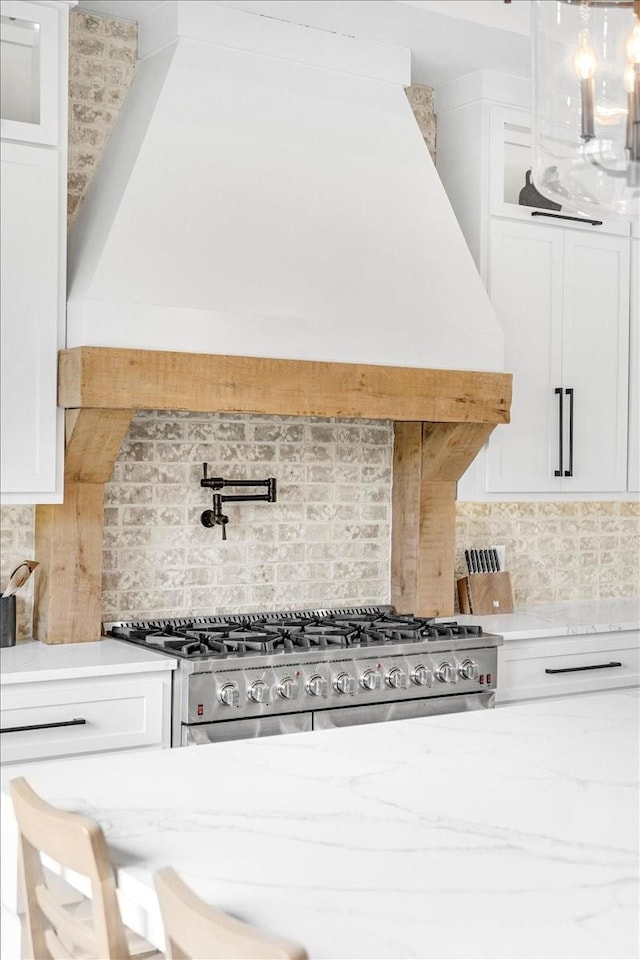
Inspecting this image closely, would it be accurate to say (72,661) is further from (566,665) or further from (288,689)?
(566,665)

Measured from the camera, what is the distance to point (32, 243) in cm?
361

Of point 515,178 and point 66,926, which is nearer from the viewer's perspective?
point 66,926

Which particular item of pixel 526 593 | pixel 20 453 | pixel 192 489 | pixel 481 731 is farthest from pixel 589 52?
pixel 526 593

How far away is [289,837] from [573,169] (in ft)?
4.21

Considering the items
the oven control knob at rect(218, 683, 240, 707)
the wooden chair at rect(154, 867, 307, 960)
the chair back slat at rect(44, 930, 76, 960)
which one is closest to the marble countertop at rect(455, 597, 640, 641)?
the oven control knob at rect(218, 683, 240, 707)

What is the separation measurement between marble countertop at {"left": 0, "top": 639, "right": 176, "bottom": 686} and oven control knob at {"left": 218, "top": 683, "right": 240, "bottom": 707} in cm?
18

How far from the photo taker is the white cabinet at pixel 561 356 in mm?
4676

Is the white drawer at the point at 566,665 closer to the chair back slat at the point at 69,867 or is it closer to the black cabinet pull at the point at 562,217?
the black cabinet pull at the point at 562,217

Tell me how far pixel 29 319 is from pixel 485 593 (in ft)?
7.67

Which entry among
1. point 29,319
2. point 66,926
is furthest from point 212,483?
point 66,926

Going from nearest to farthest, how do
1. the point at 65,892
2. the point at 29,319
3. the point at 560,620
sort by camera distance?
the point at 65,892
the point at 29,319
the point at 560,620

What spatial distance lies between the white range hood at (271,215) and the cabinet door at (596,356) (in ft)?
2.05

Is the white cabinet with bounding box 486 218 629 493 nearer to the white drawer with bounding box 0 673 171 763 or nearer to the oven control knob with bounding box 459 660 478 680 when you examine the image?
the oven control knob with bounding box 459 660 478 680

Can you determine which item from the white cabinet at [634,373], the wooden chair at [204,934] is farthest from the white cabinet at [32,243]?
the white cabinet at [634,373]
